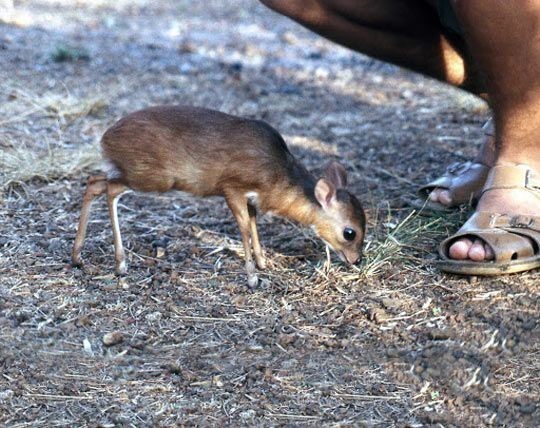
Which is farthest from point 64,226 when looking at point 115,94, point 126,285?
point 115,94

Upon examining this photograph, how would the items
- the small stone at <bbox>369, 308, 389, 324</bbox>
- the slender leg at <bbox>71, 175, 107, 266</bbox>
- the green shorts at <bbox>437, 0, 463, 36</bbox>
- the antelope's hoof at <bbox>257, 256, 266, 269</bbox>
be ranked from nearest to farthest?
the small stone at <bbox>369, 308, 389, 324</bbox> < the slender leg at <bbox>71, 175, 107, 266</bbox> < the antelope's hoof at <bbox>257, 256, 266, 269</bbox> < the green shorts at <bbox>437, 0, 463, 36</bbox>

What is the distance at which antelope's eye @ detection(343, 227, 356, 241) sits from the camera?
14.6 feet

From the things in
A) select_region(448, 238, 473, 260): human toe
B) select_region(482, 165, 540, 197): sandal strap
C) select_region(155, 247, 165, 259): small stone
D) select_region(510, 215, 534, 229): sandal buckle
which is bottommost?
select_region(155, 247, 165, 259): small stone

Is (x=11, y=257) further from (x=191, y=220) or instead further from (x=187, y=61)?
(x=187, y=61)

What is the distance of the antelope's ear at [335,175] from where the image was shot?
15.1ft

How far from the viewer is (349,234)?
444 cm

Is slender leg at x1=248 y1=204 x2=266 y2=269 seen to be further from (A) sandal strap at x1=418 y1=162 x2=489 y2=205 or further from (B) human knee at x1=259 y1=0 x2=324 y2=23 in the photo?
(B) human knee at x1=259 y1=0 x2=324 y2=23

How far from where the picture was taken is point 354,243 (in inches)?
175

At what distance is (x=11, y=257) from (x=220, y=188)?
94cm

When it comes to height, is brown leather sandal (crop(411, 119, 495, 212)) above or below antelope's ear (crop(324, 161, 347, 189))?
below

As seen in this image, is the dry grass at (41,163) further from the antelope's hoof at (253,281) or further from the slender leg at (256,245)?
the antelope's hoof at (253,281)

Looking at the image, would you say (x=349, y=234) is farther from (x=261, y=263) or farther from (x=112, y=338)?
(x=112, y=338)

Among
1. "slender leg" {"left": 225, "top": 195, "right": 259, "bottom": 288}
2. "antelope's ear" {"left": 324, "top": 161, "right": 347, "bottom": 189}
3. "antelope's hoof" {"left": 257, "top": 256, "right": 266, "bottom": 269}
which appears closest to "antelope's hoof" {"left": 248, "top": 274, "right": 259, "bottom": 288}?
"slender leg" {"left": 225, "top": 195, "right": 259, "bottom": 288}

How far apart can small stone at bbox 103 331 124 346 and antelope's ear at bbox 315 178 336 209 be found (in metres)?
1.16
